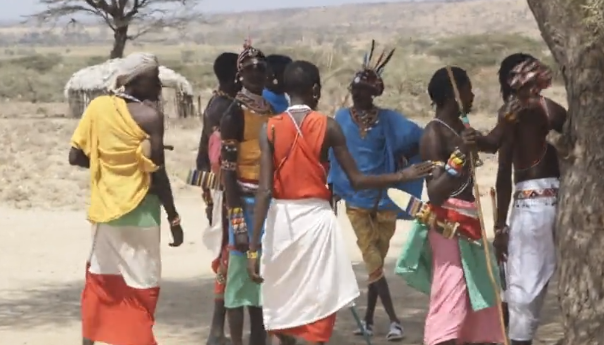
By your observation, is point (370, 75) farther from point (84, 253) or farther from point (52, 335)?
point (84, 253)

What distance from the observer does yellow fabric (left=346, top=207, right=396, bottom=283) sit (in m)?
7.59

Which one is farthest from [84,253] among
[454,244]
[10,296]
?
[454,244]

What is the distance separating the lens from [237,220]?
21.3ft

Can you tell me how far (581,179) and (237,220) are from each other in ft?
5.92

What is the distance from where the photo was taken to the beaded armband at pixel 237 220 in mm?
6484

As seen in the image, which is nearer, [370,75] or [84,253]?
[370,75]

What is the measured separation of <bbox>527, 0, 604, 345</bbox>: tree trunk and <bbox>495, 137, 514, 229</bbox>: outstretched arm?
32 cm

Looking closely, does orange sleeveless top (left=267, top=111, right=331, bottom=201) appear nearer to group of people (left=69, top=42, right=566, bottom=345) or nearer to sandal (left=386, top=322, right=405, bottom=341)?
group of people (left=69, top=42, right=566, bottom=345)

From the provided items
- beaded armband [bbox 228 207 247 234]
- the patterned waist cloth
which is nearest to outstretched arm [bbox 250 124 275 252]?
beaded armband [bbox 228 207 247 234]

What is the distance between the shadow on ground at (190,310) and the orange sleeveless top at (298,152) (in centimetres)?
221

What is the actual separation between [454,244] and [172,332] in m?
2.81

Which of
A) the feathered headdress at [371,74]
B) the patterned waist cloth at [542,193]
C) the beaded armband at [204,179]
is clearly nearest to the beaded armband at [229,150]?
the beaded armband at [204,179]

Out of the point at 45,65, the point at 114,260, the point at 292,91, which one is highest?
the point at 292,91

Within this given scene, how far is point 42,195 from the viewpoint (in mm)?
16641
